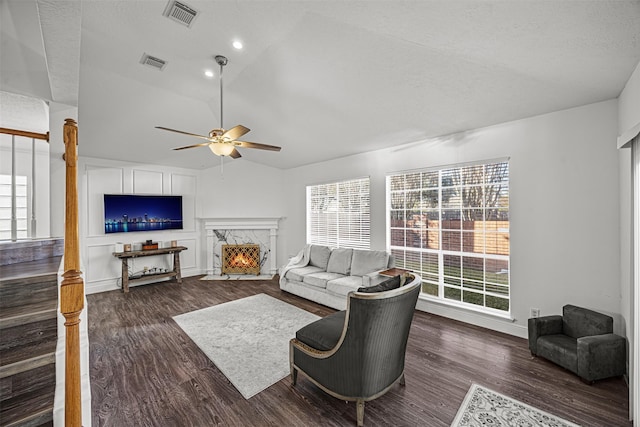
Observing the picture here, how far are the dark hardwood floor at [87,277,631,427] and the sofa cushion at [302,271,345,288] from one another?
1.58 metres

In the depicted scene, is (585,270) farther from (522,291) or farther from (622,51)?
(622,51)

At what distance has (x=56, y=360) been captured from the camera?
5.46 feet

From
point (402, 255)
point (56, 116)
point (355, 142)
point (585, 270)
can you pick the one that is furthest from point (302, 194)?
point (585, 270)

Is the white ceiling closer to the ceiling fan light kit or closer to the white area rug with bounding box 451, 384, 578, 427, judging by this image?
the ceiling fan light kit

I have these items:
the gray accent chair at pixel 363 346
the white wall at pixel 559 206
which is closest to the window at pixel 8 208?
the gray accent chair at pixel 363 346

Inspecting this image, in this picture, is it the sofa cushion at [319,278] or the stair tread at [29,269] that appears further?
the sofa cushion at [319,278]

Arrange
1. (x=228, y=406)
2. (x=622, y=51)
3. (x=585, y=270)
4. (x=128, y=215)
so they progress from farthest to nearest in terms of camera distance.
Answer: (x=128, y=215), (x=585, y=270), (x=228, y=406), (x=622, y=51)

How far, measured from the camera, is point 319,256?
5.49m

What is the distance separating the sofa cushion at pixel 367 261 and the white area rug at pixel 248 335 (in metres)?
1.12

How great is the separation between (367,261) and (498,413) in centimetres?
269

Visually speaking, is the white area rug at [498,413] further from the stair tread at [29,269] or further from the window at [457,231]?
the stair tread at [29,269]

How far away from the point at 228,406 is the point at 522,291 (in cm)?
352

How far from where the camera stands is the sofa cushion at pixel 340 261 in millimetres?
4914

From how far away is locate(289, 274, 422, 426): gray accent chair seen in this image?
1919mm
